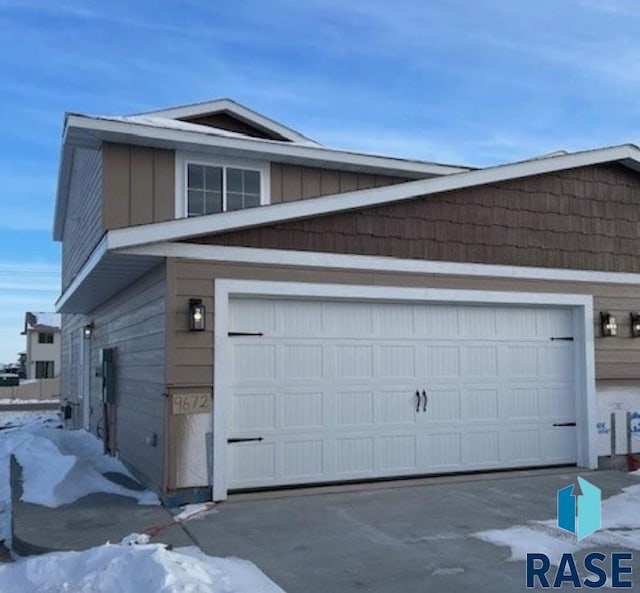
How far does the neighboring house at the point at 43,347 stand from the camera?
46.8 metres

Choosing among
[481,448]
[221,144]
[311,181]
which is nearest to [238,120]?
[311,181]

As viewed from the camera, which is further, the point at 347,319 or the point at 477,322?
the point at 477,322

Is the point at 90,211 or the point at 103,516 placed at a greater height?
the point at 90,211

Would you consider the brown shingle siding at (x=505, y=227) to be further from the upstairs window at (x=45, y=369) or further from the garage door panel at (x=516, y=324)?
the upstairs window at (x=45, y=369)

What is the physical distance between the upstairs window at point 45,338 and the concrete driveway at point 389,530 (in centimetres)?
4324

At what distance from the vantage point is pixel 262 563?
5.21m

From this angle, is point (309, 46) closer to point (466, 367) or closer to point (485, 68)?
point (485, 68)

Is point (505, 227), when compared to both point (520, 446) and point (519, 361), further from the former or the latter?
point (520, 446)

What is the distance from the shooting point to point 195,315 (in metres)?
7.23

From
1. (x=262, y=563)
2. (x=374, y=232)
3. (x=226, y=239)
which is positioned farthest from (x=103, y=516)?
(x=374, y=232)

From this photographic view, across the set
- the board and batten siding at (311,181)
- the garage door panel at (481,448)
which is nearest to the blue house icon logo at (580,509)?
the garage door panel at (481,448)

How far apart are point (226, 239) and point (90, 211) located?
524 centimetres

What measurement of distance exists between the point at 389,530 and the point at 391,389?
247 cm

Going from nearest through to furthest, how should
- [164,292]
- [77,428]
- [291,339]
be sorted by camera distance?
1. [164,292]
2. [291,339]
3. [77,428]
